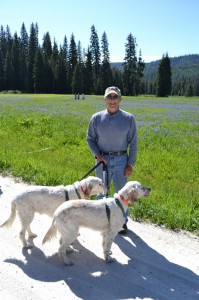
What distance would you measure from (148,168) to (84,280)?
745cm

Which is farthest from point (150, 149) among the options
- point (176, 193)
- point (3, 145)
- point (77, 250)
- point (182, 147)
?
point (77, 250)

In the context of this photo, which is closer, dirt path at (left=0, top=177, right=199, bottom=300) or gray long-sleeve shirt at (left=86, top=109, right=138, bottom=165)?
dirt path at (left=0, top=177, right=199, bottom=300)

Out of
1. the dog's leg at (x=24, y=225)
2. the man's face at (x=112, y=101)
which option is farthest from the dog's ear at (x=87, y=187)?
the man's face at (x=112, y=101)

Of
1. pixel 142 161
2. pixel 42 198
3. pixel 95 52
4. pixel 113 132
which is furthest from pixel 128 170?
pixel 95 52

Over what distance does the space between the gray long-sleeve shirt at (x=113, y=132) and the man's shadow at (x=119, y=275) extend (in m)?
2.07

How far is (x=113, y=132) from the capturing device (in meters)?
6.54

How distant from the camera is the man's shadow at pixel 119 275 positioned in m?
4.73

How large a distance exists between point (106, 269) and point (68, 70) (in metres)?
91.0

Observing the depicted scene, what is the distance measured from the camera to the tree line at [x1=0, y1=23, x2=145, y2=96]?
85.0 meters

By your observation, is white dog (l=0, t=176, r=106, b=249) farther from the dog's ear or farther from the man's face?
the man's face

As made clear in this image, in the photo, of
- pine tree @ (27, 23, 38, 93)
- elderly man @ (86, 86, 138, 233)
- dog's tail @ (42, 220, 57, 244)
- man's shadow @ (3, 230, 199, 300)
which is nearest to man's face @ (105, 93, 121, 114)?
elderly man @ (86, 86, 138, 233)

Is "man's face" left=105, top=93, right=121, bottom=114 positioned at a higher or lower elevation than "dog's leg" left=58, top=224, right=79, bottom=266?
higher

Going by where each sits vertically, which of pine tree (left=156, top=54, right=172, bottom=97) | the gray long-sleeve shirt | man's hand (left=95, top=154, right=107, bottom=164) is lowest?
man's hand (left=95, top=154, right=107, bottom=164)

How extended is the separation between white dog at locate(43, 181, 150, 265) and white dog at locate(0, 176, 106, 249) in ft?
1.71
